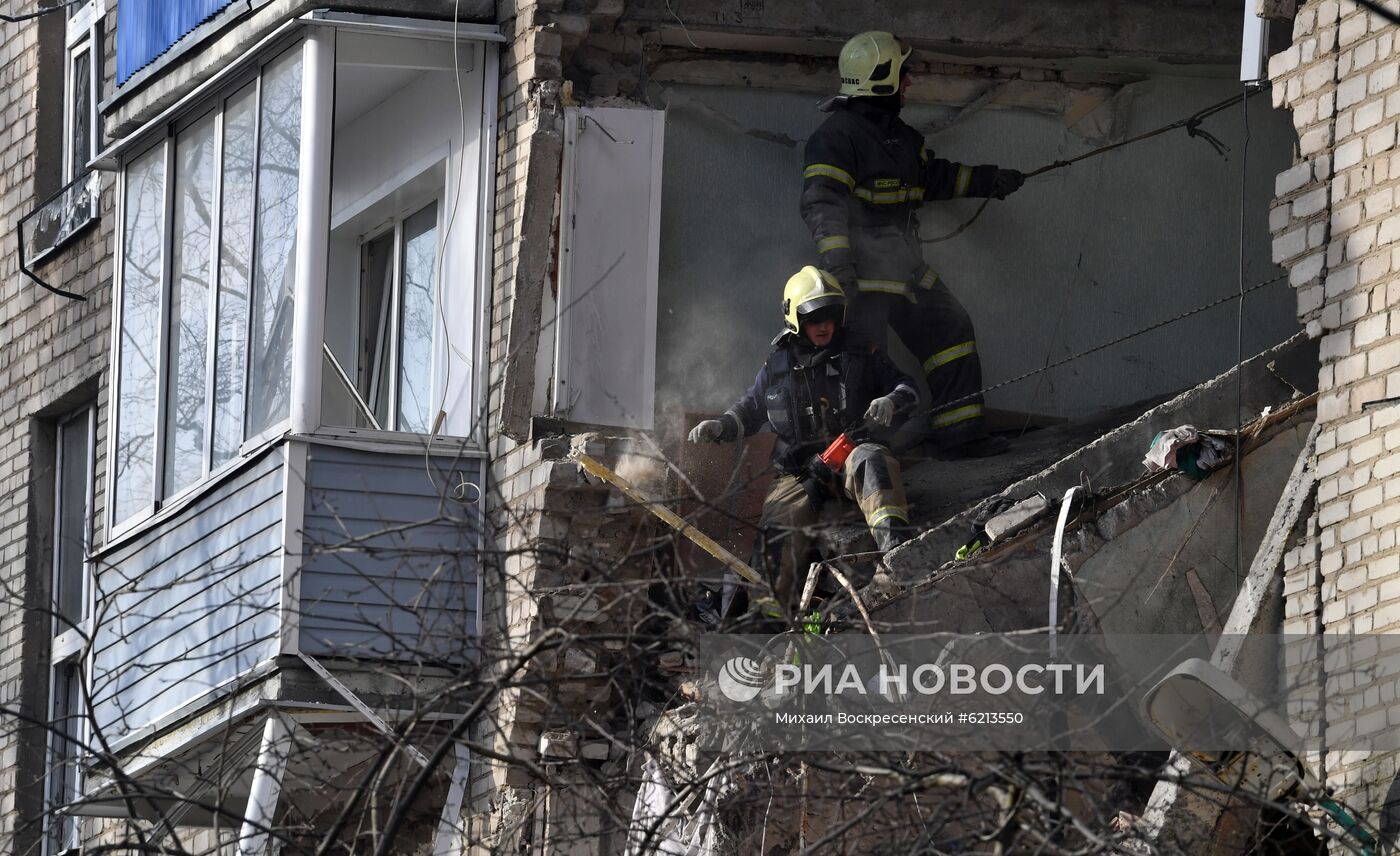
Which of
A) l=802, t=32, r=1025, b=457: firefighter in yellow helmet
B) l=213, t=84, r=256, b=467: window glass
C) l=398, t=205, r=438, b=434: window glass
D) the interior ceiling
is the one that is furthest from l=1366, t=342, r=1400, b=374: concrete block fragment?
l=213, t=84, r=256, b=467: window glass

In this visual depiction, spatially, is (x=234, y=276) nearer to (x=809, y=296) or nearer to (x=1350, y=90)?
(x=809, y=296)

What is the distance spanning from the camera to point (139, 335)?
38.0 feet

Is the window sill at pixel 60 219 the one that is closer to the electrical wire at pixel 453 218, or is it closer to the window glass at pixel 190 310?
the window glass at pixel 190 310

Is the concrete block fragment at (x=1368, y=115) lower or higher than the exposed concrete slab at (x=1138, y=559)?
higher

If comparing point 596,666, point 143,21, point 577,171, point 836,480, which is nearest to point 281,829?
point 596,666

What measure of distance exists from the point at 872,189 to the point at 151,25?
3619 millimetres

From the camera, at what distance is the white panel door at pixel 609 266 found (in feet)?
34.0

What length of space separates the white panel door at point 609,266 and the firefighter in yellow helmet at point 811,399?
1.51ft

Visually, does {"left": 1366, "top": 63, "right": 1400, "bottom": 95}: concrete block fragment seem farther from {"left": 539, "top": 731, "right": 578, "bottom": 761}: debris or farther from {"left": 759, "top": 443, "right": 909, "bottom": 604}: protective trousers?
{"left": 539, "top": 731, "right": 578, "bottom": 761}: debris

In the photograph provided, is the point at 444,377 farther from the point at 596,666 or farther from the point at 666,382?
the point at 596,666

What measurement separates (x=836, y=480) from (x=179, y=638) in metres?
3.09

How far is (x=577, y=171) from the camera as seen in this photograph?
1045 cm

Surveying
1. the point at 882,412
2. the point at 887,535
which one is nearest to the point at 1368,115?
the point at 882,412

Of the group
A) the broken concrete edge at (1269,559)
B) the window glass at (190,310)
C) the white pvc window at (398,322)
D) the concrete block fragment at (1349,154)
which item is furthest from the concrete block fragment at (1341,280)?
the window glass at (190,310)
